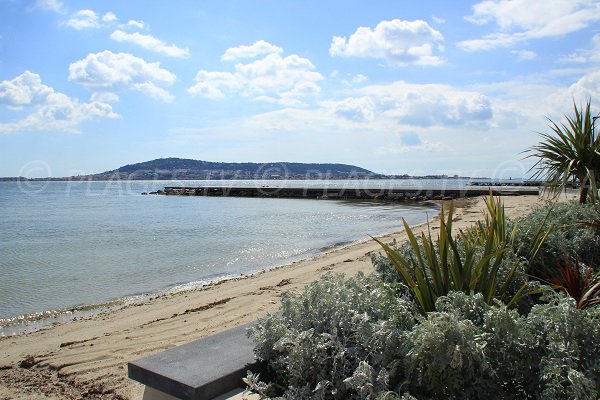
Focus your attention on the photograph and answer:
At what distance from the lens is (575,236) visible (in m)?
5.44

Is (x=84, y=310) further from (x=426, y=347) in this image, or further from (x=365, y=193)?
(x=365, y=193)

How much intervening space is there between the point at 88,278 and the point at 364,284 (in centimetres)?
1116

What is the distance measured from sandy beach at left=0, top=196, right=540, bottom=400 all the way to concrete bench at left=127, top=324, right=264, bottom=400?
1.63 m

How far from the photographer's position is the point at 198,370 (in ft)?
9.02

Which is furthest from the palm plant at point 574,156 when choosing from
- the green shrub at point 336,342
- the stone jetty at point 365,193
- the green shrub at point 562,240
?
the stone jetty at point 365,193

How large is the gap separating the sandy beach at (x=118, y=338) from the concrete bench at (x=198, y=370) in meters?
1.63

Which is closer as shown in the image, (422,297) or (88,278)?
(422,297)

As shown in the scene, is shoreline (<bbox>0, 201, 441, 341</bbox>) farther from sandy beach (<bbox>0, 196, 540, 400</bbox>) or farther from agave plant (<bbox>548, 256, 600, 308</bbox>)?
agave plant (<bbox>548, 256, 600, 308</bbox>)

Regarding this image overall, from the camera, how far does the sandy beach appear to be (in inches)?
188

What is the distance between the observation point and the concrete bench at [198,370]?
2.59m

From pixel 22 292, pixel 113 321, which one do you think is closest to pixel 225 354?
pixel 113 321

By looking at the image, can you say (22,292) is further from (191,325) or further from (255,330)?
(255,330)

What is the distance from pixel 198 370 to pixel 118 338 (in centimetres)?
444

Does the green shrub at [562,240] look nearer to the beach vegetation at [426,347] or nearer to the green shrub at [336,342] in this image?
the beach vegetation at [426,347]
